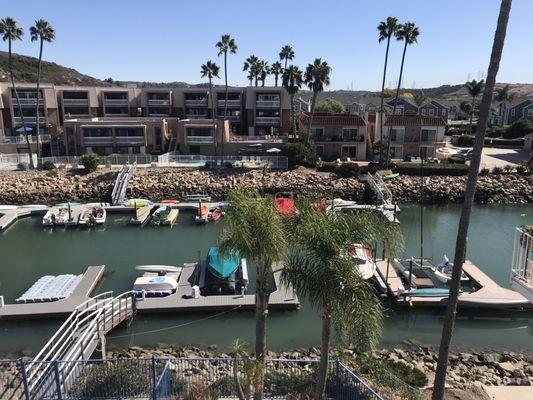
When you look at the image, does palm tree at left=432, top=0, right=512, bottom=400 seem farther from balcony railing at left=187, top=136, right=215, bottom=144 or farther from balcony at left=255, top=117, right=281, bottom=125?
balcony at left=255, top=117, right=281, bottom=125

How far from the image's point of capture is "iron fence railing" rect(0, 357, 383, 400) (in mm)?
13586

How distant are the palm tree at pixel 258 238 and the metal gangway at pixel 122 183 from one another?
3630 centimetres

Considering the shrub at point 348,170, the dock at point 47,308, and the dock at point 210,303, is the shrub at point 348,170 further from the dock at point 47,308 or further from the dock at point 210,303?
the dock at point 47,308

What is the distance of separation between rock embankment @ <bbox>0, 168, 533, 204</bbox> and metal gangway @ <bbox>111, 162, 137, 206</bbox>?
35.3 inches

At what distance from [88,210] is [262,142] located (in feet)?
85.5

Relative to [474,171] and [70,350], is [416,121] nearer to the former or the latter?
→ [474,171]

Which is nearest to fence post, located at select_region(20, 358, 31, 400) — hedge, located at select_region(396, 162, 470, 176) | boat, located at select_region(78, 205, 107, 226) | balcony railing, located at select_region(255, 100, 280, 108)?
boat, located at select_region(78, 205, 107, 226)

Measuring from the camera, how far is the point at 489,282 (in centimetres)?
2672

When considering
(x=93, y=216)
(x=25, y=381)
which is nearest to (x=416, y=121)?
(x=93, y=216)

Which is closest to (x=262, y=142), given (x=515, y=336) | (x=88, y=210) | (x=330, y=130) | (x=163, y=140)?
(x=330, y=130)

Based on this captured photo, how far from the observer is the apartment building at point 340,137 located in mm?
58750

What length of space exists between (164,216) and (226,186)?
11085mm

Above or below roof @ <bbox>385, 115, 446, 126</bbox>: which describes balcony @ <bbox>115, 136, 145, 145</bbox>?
below

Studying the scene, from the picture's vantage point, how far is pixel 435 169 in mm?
54062
